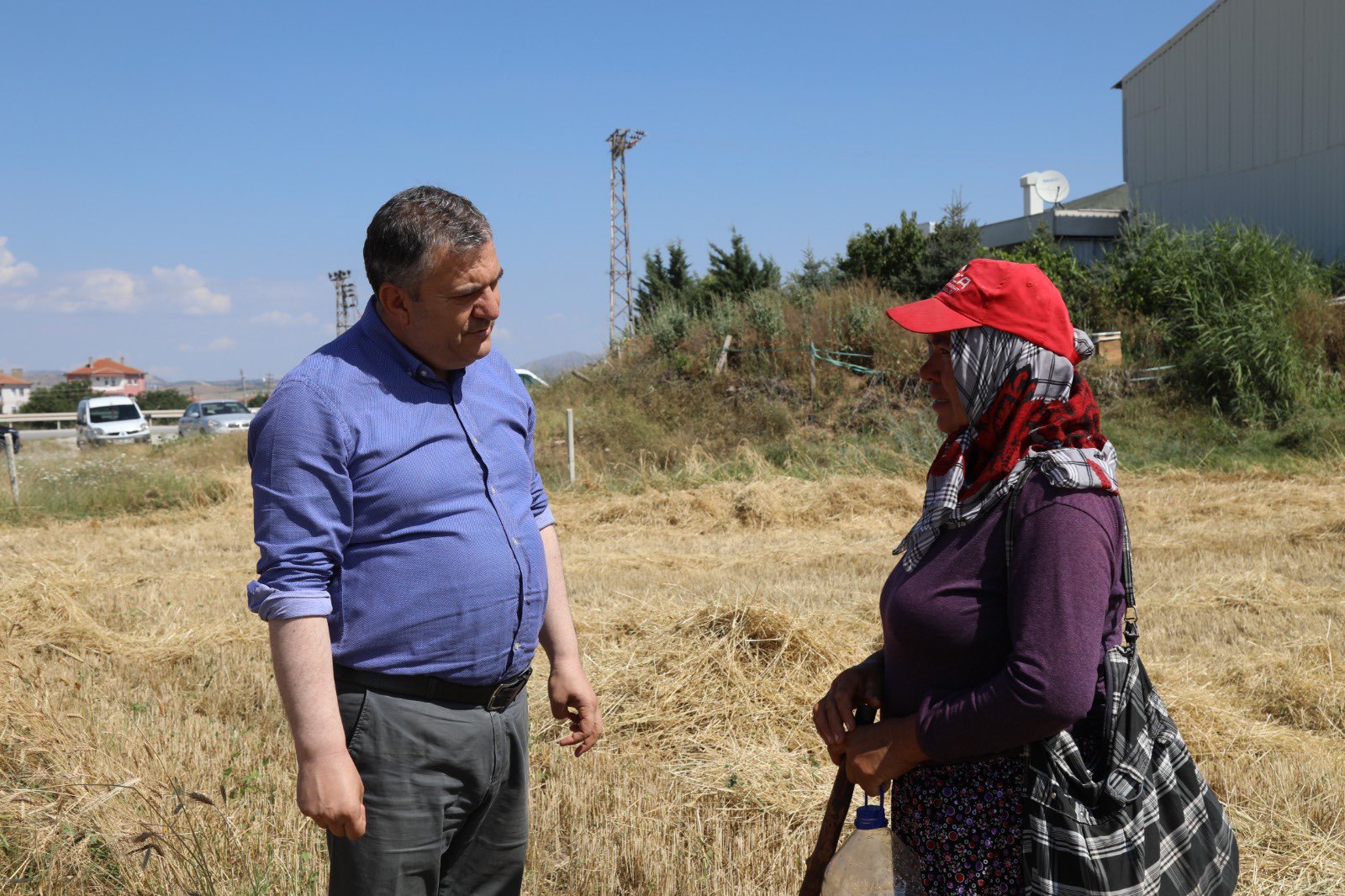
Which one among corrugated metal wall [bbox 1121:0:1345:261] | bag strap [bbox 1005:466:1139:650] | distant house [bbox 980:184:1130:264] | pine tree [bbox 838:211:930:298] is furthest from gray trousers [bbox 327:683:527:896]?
distant house [bbox 980:184:1130:264]

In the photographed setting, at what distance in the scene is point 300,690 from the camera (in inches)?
80.0

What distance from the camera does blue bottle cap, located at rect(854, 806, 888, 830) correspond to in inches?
84.5

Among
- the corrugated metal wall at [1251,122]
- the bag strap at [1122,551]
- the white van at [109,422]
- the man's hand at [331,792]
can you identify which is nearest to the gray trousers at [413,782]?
the man's hand at [331,792]

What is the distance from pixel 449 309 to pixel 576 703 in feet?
3.49

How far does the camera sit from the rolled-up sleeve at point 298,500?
2049 mm

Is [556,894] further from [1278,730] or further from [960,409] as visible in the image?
[1278,730]

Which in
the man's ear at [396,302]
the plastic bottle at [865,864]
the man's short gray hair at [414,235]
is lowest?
the plastic bottle at [865,864]

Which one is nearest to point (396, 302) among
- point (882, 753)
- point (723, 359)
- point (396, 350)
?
point (396, 350)

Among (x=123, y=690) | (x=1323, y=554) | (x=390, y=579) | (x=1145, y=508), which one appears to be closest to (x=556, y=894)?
(x=390, y=579)

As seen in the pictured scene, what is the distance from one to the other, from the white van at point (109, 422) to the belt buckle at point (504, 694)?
93.2 ft

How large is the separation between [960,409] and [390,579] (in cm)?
123

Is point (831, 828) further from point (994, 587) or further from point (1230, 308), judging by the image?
point (1230, 308)

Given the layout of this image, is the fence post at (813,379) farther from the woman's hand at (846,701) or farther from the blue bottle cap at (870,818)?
the blue bottle cap at (870,818)

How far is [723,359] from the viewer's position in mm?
18438
